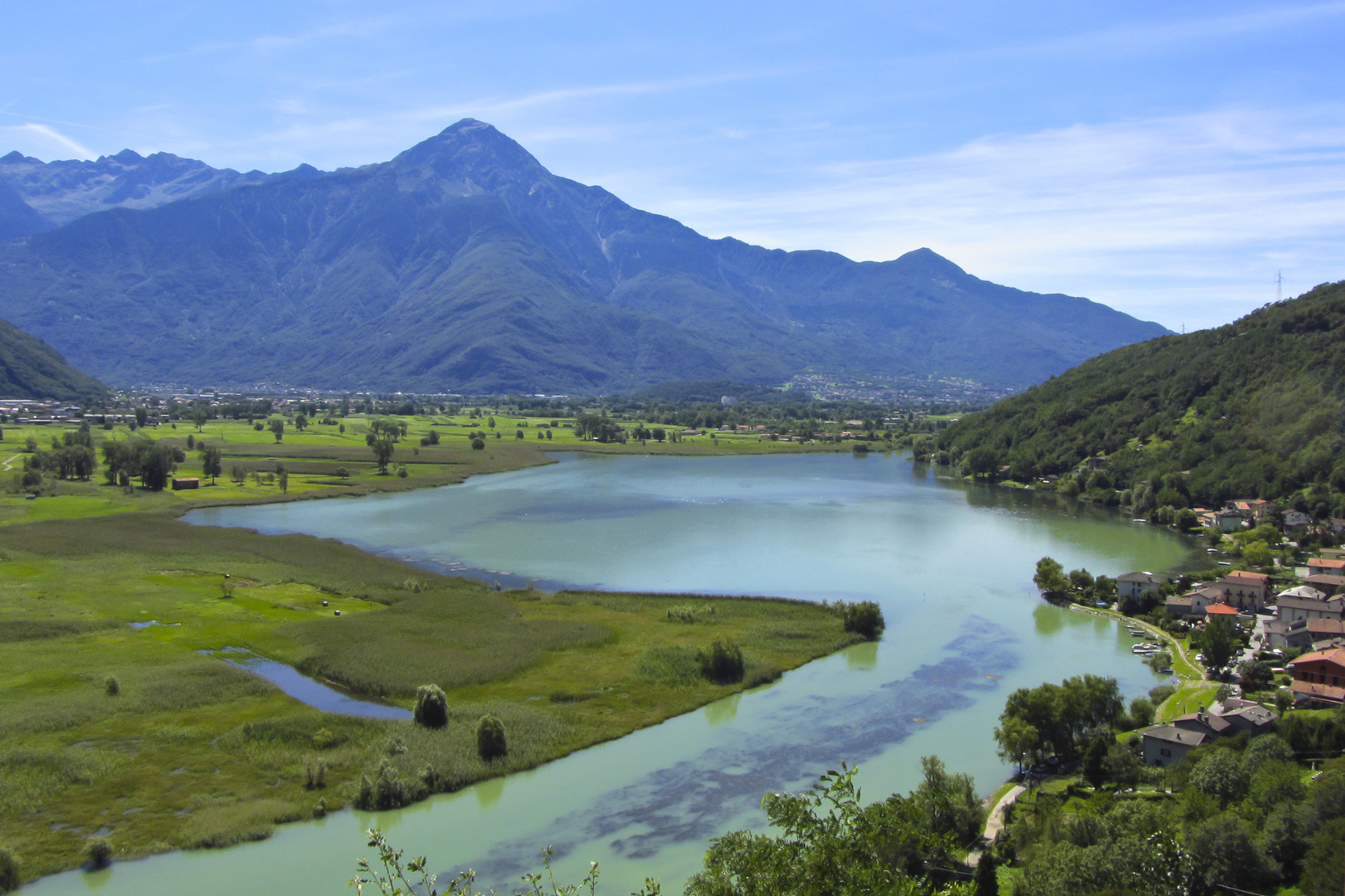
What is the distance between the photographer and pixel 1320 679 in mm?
25406

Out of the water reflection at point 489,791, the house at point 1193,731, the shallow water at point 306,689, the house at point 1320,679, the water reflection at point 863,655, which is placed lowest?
the water reflection at point 489,791

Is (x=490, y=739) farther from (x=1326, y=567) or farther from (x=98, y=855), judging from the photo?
(x=1326, y=567)

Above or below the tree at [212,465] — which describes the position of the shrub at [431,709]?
below

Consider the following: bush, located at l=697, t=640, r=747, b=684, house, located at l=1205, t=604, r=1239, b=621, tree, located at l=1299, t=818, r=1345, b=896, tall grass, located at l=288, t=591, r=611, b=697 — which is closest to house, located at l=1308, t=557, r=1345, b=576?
house, located at l=1205, t=604, r=1239, b=621

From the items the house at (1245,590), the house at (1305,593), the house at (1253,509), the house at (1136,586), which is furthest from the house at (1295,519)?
the house at (1305,593)

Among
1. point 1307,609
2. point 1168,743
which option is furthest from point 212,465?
point 1307,609

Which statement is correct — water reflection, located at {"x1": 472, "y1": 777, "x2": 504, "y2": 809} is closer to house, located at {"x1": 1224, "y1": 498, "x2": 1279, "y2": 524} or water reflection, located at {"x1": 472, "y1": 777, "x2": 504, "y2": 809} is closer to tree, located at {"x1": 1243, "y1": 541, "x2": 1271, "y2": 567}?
tree, located at {"x1": 1243, "y1": 541, "x2": 1271, "y2": 567}

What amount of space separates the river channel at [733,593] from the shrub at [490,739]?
100 centimetres

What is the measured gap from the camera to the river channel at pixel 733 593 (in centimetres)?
1908

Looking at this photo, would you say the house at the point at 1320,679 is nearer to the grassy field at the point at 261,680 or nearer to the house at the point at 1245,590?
the house at the point at 1245,590

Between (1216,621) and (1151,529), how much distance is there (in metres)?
31.9

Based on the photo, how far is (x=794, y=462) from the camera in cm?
10462

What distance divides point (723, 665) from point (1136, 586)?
2075 centimetres

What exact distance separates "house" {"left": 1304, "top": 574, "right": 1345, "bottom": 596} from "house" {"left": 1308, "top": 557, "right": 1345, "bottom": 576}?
209 centimetres
